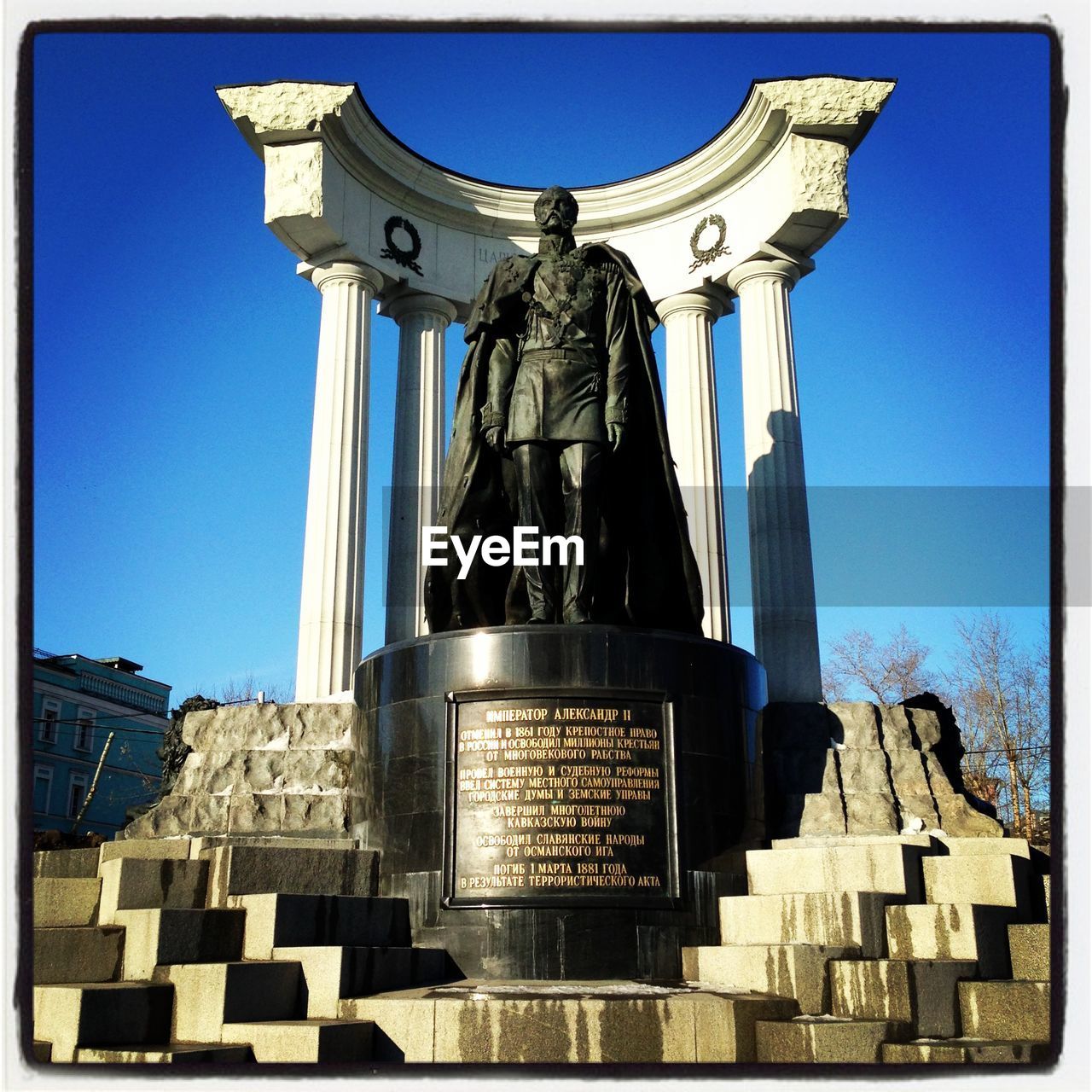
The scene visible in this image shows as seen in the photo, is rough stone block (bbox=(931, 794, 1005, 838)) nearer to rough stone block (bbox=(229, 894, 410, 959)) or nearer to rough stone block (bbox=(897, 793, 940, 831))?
rough stone block (bbox=(897, 793, 940, 831))

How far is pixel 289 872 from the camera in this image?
35.2 ft

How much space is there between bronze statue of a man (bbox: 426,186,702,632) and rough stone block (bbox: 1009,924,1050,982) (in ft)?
15.3

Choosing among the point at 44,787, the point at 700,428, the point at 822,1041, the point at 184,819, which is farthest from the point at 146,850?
the point at 44,787

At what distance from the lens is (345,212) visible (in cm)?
2322

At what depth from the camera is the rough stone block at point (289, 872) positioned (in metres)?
10.2

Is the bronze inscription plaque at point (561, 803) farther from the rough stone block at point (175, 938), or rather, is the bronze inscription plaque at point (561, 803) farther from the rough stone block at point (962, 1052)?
the rough stone block at point (962, 1052)

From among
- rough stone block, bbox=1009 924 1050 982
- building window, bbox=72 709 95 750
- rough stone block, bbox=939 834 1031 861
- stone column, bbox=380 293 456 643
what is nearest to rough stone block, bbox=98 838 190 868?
rough stone block, bbox=939 834 1031 861

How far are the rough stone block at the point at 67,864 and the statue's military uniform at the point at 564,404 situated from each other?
190 inches

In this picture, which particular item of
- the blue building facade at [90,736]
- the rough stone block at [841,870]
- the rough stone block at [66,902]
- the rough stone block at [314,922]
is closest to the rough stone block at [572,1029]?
the rough stone block at [314,922]

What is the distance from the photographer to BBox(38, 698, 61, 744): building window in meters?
60.3

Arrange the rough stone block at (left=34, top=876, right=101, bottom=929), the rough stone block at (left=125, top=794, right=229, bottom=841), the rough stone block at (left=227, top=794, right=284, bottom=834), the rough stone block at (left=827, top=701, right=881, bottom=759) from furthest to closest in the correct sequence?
the rough stone block at (left=827, top=701, right=881, bottom=759)
the rough stone block at (left=125, top=794, right=229, bottom=841)
the rough stone block at (left=227, top=794, right=284, bottom=834)
the rough stone block at (left=34, top=876, right=101, bottom=929)

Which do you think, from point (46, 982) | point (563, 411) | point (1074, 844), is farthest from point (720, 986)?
point (563, 411)

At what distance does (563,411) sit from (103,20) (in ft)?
21.1

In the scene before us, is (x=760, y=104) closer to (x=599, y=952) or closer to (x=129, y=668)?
(x=599, y=952)
